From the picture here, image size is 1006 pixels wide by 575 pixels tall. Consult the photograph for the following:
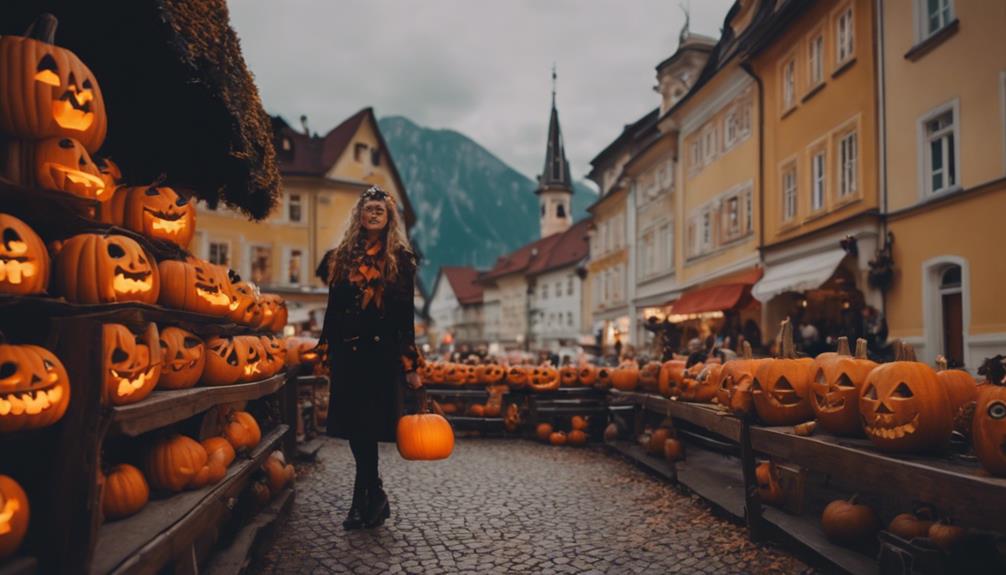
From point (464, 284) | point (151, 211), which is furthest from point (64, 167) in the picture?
point (464, 284)

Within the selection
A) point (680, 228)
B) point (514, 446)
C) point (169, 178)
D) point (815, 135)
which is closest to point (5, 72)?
point (169, 178)

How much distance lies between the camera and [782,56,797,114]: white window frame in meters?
17.6

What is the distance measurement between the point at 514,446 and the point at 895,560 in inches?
255

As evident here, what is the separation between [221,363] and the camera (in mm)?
4266

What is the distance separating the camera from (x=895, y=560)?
3.31 metres

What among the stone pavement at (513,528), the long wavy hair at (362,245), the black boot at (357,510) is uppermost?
the long wavy hair at (362,245)

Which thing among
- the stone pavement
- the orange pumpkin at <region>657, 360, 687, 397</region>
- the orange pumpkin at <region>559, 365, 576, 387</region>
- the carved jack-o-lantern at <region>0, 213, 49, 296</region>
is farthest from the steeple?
the carved jack-o-lantern at <region>0, 213, 49, 296</region>

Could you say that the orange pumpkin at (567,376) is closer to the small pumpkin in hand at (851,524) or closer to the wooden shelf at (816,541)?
the wooden shelf at (816,541)

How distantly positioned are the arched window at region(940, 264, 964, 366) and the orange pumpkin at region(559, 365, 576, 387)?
22.2 ft

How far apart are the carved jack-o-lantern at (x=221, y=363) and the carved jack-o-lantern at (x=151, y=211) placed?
0.67 meters

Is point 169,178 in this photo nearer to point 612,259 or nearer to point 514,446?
point 514,446

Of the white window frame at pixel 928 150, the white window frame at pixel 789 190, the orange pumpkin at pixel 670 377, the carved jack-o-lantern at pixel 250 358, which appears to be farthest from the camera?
the white window frame at pixel 789 190

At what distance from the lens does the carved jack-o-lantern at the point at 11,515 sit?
2193 millimetres

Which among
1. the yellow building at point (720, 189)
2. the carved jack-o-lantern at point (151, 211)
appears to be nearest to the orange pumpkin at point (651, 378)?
the carved jack-o-lantern at point (151, 211)
